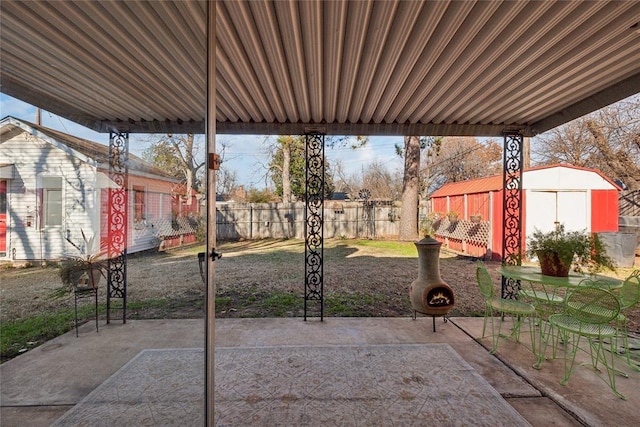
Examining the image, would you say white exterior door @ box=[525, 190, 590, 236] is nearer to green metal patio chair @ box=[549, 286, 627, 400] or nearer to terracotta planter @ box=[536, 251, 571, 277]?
terracotta planter @ box=[536, 251, 571, 277]

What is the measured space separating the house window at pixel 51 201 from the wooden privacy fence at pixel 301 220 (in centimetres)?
911

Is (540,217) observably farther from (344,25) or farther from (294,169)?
(294,169)

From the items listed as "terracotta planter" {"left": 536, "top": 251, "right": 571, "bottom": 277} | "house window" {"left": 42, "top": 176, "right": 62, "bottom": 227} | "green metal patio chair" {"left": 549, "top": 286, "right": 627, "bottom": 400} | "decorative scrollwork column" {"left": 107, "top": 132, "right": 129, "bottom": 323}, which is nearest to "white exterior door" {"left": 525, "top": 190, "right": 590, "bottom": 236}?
"terracotta planter" {"left": 536, "top": 251, "right": 571, "bottom": 277}

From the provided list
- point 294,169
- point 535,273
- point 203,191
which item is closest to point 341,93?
point 203,191

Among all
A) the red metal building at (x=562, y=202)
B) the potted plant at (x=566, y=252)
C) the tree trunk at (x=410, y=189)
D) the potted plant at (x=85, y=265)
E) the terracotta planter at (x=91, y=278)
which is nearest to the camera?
the potted plant at (x=85, y=265)

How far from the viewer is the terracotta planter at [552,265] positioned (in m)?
2.80

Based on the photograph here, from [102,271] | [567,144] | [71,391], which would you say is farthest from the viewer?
[567,144]

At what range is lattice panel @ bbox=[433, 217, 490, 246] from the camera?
7.60 m

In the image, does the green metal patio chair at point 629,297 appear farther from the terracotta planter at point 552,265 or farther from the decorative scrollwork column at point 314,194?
the decorative scrollwork column at point 314,194

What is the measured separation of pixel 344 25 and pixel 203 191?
1352 mm

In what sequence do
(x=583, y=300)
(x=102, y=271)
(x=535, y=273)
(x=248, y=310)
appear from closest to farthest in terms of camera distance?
1. (x=583, y=300)
2. (x=535, y=273)
3. (x=102, y=271)
4. (x=248, y=310)

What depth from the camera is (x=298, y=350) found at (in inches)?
106

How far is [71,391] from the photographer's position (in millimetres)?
2098

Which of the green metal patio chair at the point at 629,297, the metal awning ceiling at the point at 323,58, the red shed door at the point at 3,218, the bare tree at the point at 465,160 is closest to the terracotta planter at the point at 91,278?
the metal awning ceiling at the point at 323,58
